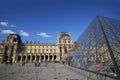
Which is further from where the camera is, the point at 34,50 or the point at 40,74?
the point at 34,50

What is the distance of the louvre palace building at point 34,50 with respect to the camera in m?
64.1

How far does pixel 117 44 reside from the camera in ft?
29.9

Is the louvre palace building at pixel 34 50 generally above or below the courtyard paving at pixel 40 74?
above

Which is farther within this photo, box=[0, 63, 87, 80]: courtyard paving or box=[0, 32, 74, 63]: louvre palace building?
box=[0, 32, 74, 63]: louvre palace building

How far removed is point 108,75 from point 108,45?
227 cm

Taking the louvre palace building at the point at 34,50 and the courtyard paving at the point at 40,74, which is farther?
the louvre palace building at the point at 34,50

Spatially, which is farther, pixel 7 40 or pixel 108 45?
pixel 7 40

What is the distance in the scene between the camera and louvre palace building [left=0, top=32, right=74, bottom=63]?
64.1m

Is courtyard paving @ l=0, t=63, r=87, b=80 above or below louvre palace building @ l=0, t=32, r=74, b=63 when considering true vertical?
below

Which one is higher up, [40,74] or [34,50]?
[34,50]

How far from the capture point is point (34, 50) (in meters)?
71.3

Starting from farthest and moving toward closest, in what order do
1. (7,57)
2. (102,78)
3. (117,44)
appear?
(7,57) → (117,44) → (102,78)

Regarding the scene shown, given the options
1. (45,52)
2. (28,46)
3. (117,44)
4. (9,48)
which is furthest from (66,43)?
(117,44)

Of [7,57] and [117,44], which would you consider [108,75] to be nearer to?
[117,44]
